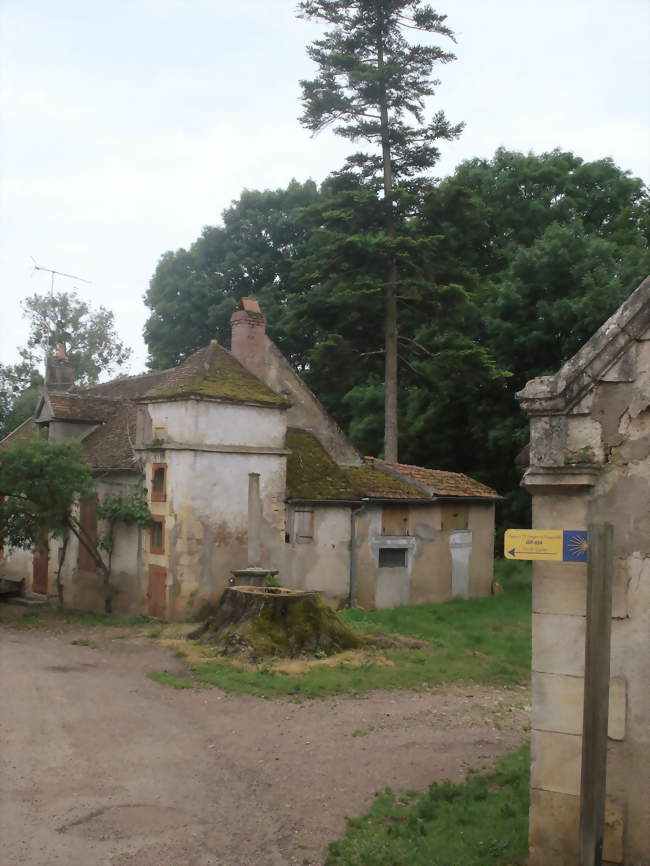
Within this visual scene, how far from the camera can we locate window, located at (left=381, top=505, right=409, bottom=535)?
24.0 metres

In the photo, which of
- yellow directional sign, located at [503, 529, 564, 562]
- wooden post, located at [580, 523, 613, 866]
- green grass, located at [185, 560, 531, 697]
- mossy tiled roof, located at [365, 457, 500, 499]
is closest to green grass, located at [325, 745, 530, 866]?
wooden post, located at [580, 523, 613, 866]

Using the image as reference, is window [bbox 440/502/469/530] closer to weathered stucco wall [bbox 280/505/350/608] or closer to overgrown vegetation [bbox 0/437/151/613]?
weathered stucco wall [bbox 280/505/350/608]

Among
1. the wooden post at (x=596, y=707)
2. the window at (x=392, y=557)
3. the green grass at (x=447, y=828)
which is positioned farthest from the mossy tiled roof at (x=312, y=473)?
the wooden post at (x=596, y=707)

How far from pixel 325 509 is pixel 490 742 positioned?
12581 millimetres

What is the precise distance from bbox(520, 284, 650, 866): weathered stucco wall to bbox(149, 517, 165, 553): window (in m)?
15.2

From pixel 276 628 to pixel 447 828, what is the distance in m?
9.11

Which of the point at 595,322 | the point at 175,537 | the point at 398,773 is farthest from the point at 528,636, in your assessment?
the point at 595,322

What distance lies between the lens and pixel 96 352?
169ft

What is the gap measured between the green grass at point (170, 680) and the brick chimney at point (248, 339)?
11900 millimetres

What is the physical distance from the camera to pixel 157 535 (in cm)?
2102

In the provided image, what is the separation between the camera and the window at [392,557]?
23.9 m

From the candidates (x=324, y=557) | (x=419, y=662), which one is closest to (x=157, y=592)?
(x=324, y=557)

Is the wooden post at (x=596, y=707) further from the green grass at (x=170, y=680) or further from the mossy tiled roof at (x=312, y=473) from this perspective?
the mossy tiled roof at (x=312, y=473)

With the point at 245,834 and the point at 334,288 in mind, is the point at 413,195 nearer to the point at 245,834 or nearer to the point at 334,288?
the point at 334,288
